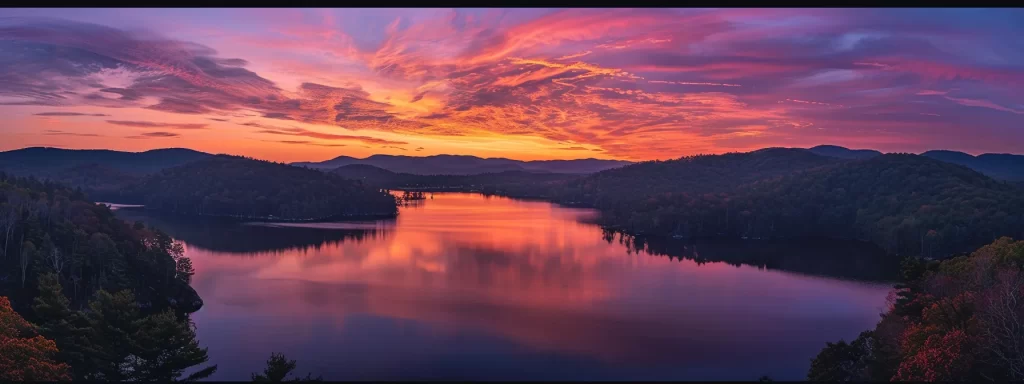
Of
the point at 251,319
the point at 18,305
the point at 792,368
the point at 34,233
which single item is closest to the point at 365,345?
the point at 251,319

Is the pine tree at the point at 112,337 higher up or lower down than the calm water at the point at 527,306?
higher up

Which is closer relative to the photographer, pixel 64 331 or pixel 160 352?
pixel 160 352

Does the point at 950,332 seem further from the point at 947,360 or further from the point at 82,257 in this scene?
the point at 82,257

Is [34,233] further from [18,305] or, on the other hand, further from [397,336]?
[397,336]

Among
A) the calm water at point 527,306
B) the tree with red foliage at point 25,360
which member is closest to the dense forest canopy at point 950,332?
the calm water at point 527,306

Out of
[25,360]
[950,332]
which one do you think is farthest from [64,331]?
[950,332]

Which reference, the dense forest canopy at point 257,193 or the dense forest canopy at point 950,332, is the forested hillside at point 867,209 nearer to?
the dense forest canopy at point 950,332

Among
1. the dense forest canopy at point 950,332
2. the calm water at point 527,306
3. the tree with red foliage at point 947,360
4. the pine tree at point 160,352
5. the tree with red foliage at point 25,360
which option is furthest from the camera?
the calm water at point 527,306
